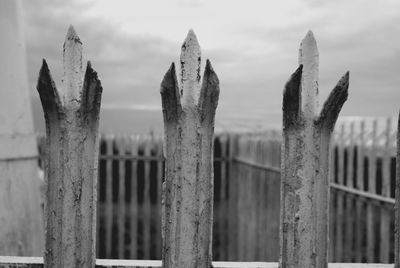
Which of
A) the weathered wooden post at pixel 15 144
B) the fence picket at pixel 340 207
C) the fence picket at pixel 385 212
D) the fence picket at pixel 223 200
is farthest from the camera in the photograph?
the fence picket at pixel 223 200

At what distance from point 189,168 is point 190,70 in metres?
0.32

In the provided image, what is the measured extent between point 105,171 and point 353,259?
→ 501 cm

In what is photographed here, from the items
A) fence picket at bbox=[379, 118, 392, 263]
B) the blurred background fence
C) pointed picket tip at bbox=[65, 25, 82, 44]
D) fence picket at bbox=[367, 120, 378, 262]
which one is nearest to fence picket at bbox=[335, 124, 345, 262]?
the blurred background fence

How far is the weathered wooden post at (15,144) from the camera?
3.33 metres

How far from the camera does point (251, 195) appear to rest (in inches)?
282

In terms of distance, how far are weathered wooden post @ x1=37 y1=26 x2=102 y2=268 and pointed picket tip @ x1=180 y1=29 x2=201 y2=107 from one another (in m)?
0.28

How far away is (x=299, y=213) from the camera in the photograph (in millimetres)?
1466

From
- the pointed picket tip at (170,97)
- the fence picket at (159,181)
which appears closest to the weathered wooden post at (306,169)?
the pointed picket tip at (170,97)

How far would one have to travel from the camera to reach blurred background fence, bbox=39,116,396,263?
452cm

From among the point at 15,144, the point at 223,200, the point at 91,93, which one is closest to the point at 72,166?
the point at 91,93

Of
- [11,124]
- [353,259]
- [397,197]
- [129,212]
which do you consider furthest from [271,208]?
[397,197]

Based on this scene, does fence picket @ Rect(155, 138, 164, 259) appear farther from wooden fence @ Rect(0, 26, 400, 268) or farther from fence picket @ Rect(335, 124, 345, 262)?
wooden fence @ Rect(0, 26, 400, 268)

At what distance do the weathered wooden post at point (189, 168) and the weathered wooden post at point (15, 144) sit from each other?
7.50 feet

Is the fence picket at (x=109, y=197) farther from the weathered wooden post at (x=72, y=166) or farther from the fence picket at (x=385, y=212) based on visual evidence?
the weathered wooden post at (x=72, y=166)
